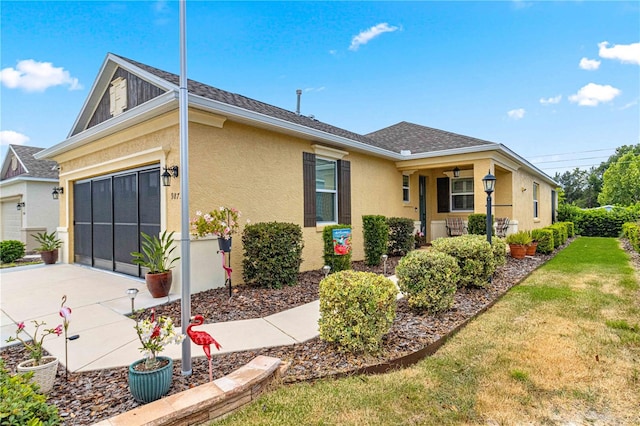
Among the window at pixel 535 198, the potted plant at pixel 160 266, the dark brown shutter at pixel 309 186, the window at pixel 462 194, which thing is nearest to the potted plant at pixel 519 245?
the window at pixel 462 194

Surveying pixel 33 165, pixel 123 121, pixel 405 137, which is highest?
pixel 405 137

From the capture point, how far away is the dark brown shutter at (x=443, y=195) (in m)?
12.9

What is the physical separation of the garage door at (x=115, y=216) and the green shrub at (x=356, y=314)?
14.5 feet

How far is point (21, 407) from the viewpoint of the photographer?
1906 mm

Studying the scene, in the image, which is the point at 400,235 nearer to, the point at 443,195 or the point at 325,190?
the point at 325,190

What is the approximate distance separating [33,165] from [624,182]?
48.6 m

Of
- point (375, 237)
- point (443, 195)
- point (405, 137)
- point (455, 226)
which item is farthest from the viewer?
point (405, 137)

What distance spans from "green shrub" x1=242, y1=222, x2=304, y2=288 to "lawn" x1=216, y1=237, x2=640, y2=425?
122 inches

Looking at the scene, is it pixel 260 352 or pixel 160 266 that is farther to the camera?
pixel 160 266

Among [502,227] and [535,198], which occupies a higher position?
[535,198]

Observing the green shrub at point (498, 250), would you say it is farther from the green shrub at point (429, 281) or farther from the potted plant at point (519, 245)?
the potted plant at point (519, 245)

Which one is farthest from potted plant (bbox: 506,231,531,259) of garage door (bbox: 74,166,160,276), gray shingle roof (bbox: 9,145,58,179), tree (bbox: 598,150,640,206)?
tree (bbox: 598,150,640,206)

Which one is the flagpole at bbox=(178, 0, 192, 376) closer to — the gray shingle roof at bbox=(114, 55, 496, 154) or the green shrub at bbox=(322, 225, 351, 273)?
the green shrub at bbox=(322, 225, 351, 273)

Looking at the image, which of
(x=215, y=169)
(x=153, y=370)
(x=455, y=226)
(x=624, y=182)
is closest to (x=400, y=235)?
(x=455, y=226)
